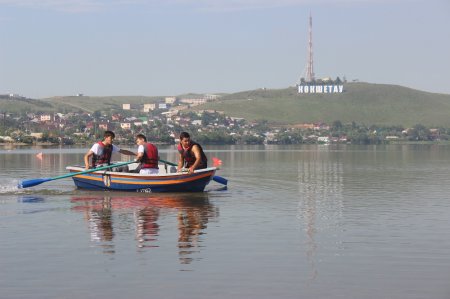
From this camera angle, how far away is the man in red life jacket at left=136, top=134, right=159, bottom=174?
33375 millimetres

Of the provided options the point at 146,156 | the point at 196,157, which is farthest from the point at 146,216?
the point at 146,156

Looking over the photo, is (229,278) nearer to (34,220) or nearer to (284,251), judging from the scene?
(284,251)

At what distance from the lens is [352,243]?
20.1 m

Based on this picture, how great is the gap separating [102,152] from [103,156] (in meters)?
0.21

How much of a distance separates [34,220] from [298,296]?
12370mm

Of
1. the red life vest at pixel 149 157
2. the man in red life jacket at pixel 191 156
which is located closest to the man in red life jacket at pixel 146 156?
the red life vest at pixel 149 157

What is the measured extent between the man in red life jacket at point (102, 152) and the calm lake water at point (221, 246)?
1.52m

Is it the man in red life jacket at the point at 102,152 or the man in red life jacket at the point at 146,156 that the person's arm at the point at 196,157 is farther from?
the man in red life jacket at the point at 102,152

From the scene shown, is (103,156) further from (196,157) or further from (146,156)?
(196,157)

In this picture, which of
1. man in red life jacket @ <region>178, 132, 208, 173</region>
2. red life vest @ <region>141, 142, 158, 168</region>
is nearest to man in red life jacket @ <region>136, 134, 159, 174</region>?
red life vest @ <region>141, 142, 158, 168</region>

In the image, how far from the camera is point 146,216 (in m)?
25.7

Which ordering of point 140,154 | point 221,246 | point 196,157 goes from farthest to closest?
point 140,154 < point 196,157 < point 221,246

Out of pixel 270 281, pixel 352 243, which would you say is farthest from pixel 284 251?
pixel 270 281

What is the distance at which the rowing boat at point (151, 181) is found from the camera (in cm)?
3303
